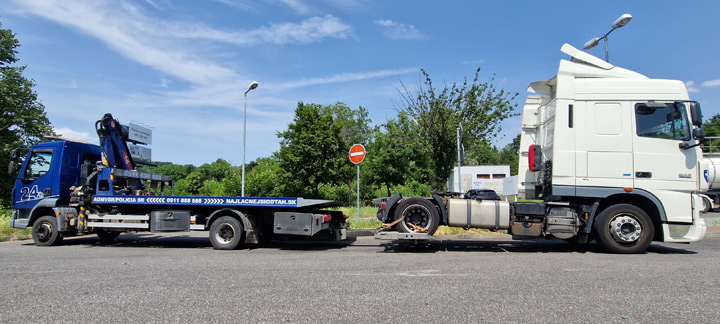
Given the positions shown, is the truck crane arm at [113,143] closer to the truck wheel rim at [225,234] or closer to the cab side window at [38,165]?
the cab side window at [38,165]

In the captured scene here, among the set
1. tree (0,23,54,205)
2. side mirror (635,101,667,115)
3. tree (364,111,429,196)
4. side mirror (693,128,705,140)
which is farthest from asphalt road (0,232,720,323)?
tree (364,111,429,196)

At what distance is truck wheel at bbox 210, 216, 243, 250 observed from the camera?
8.78 meters

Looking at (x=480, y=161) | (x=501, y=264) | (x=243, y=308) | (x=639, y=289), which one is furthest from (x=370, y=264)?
(x=480, y=161)

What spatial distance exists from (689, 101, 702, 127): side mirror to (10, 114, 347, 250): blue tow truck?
734 centimetres

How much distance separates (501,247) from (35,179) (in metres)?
11.3

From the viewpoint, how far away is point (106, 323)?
373 cm

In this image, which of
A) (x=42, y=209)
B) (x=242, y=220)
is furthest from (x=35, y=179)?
(x=242, y=220)

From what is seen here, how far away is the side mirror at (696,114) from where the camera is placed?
739cm

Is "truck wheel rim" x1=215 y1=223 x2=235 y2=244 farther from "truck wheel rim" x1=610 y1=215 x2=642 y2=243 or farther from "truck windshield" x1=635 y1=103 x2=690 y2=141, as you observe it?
"truck windshield" x1=635 y1=103 x2=690 y2=141

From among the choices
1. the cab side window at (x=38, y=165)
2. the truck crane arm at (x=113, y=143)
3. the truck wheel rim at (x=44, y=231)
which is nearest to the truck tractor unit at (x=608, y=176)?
the truck crane arm at (x=113, y=143)

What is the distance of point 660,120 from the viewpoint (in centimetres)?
774

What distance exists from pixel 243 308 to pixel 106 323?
122cm

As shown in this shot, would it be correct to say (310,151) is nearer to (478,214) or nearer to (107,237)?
(107,237)

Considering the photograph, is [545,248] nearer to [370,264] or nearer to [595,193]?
[595,193]
